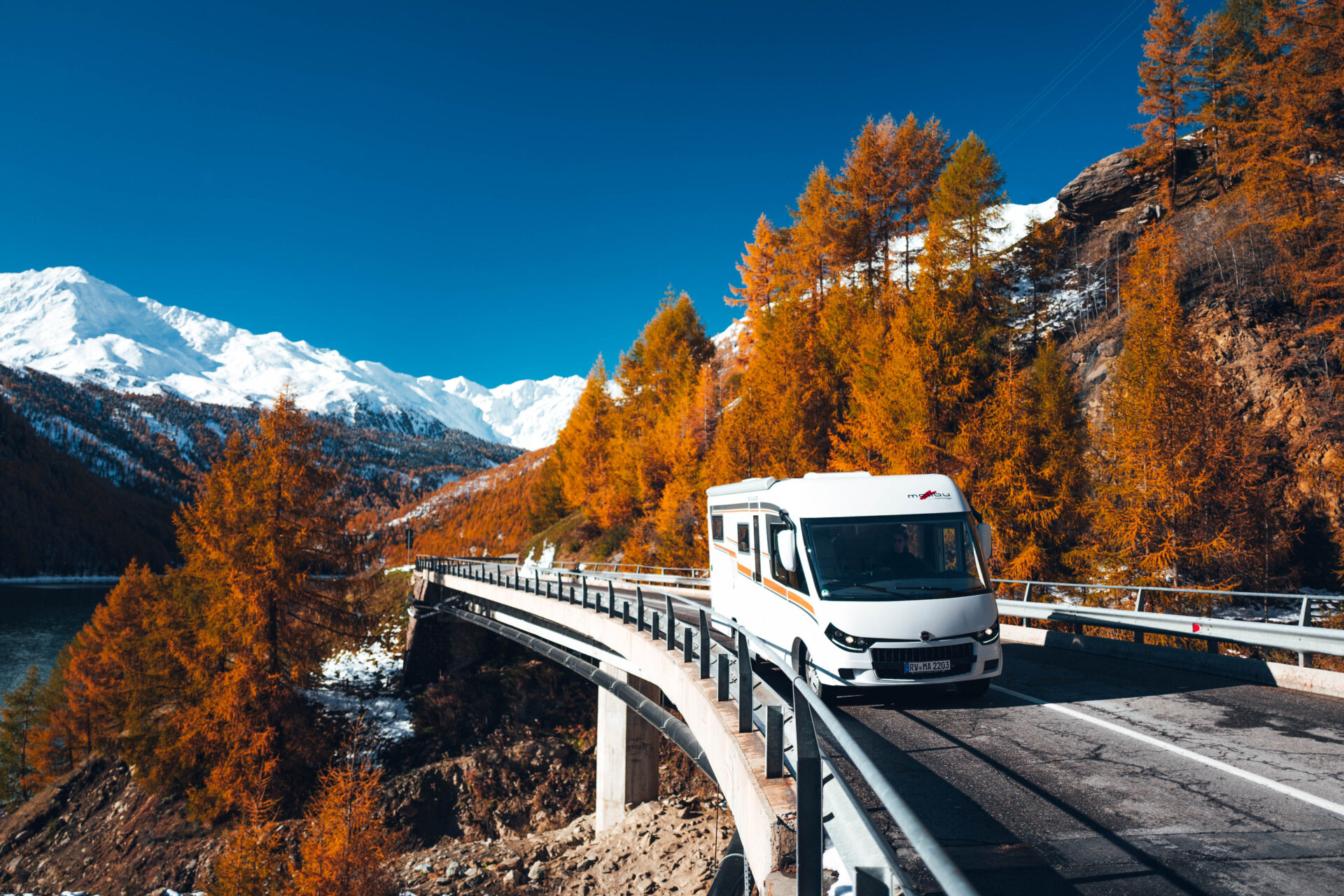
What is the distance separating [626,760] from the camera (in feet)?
62.2

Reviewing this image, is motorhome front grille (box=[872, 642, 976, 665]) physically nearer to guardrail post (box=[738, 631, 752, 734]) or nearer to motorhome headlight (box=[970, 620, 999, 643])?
motorhome headlight (box=[970, 620, 999, 643])

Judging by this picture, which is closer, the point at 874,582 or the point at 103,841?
the point at 874,582

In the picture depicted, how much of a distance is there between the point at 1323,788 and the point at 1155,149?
33.6 metres

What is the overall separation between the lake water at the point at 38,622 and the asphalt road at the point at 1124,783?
66.2 m

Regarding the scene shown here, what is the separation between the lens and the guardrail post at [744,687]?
263 inches

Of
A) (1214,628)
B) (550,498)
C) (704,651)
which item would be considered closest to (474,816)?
(704,651)

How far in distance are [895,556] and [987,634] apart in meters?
1.35

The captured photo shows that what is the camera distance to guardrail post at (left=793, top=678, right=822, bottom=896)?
357cm

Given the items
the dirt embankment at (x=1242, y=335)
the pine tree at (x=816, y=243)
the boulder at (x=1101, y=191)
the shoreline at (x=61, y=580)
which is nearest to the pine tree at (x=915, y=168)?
the pine tree at (x=816, y=243)

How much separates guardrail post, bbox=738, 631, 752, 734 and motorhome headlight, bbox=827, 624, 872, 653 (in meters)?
1.37

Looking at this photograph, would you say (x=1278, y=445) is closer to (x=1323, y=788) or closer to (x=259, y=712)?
(x=1323, y=788)

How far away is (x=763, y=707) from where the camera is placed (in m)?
7.05

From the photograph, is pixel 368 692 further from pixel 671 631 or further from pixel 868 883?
pixel 868 883

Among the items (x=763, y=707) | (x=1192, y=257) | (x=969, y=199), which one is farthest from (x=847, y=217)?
(x=763, y=707)
